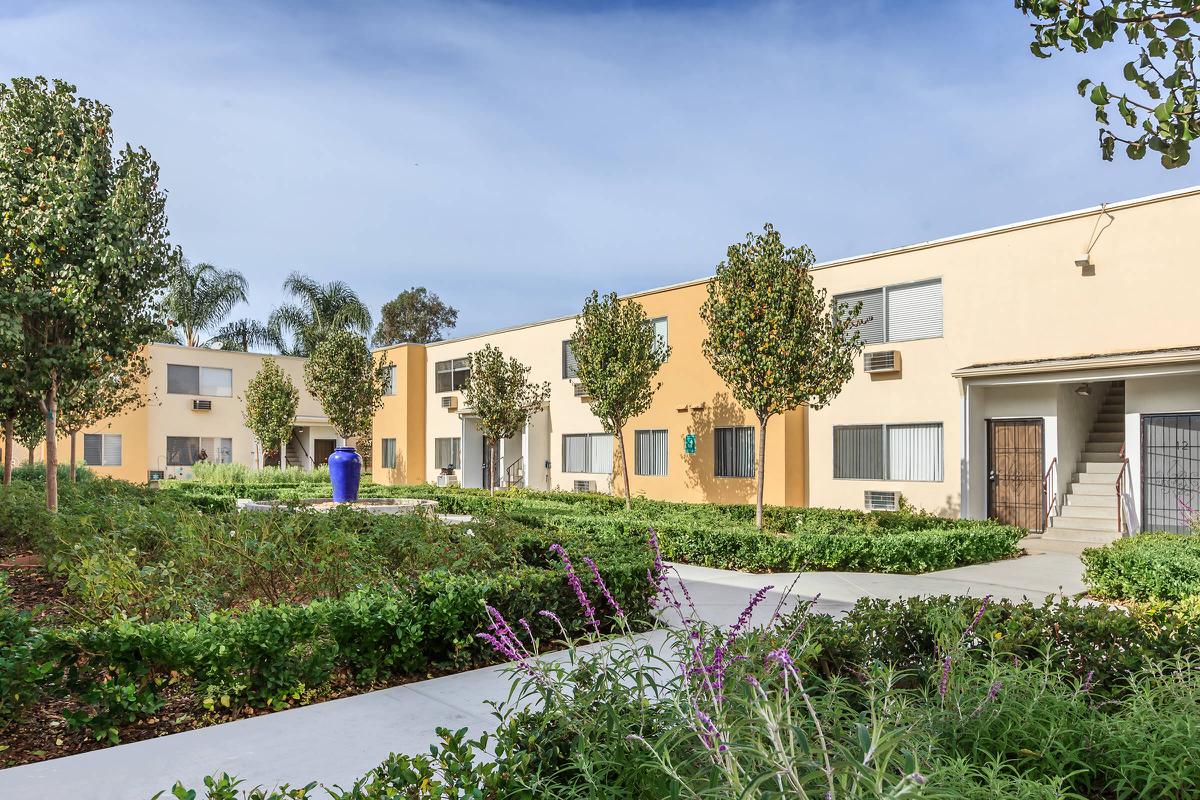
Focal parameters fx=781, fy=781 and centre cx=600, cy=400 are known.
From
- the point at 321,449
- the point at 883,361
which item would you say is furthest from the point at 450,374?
the point at 883,361

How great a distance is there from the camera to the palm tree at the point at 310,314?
1458 inches

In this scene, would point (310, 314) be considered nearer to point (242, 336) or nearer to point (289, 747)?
point (242, 336)

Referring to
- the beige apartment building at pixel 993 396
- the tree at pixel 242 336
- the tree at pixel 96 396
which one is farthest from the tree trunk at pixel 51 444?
the tree at pixel 242 336

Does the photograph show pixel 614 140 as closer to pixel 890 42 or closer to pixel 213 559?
pixel 890 42

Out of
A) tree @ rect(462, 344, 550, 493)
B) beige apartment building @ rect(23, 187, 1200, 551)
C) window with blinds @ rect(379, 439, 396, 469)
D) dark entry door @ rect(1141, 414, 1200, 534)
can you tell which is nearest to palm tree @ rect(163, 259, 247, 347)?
window with blinds @ rect(379, 439, 396, 469)

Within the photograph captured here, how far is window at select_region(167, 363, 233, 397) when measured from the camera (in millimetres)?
29844

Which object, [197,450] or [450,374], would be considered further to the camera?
[197,450]

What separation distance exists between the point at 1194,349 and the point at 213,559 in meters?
12.9

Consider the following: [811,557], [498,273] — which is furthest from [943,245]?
[498,273]

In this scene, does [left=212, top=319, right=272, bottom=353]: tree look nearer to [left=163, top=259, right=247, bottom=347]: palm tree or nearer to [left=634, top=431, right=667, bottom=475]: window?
[left=163, top=259, right=247, bottom=347]: palm tree

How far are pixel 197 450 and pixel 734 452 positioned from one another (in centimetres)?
2251

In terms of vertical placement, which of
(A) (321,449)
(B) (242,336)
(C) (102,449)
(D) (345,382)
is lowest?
(A) (321,449)

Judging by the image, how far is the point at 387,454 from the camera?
28.1 m

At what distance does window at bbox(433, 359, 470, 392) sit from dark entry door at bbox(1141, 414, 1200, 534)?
18.2 metres
